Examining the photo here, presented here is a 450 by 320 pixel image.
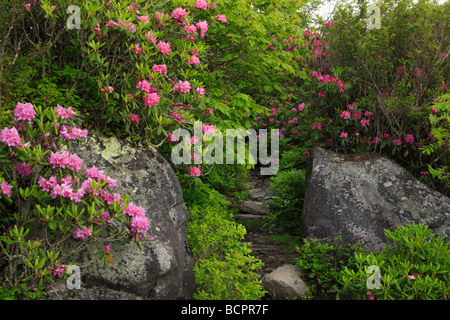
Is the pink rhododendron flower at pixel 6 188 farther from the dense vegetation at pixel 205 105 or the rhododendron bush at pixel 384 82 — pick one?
the rhododendron bush at pixel 384 82

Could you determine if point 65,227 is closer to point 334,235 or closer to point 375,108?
point 334,235

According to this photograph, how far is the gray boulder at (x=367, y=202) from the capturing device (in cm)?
566

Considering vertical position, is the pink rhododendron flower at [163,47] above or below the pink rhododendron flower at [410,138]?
above

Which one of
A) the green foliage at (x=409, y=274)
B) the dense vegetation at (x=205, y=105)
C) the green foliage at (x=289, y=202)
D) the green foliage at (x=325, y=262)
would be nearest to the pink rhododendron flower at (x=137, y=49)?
the dense vegetation at (x=205, y=105)

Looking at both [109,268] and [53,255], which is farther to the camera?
[109,268]

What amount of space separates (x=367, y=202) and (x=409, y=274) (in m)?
1.89

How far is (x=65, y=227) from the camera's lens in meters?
3.40

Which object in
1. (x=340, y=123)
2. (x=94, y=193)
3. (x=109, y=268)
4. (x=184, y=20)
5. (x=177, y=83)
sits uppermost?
(x=184, y=20)

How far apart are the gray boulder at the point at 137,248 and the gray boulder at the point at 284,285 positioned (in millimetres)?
1182

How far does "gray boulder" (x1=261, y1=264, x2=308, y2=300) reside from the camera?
5000 mm

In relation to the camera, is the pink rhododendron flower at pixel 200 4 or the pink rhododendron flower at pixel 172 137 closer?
the pink rhododendron flower at pixel 172 137

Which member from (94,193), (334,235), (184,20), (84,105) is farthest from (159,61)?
Result: (334,235)

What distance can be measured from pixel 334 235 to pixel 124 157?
10.8 ft
